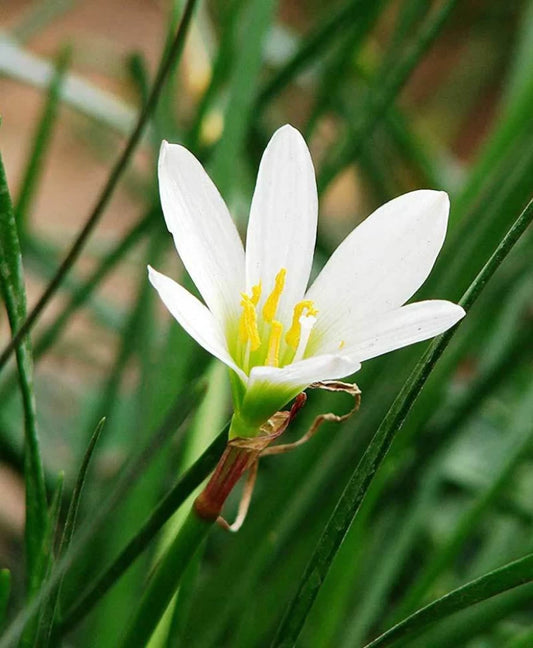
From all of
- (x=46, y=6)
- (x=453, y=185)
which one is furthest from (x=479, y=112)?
(x=46, y=6)

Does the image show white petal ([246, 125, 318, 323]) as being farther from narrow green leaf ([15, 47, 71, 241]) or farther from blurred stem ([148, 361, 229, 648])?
narrow green leaf ([15, 47, 71, 241])

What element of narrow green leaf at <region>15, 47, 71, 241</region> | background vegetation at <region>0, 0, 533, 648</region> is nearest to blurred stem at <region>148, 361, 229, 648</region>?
background vegetation at <region>0, 0, 533, 648</region>

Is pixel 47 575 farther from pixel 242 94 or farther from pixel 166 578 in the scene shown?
pixel 242 94

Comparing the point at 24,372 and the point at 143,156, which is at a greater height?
the point at 143,156

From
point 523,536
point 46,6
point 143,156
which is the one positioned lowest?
point 523,536

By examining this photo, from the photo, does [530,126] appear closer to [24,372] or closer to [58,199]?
[24,372]

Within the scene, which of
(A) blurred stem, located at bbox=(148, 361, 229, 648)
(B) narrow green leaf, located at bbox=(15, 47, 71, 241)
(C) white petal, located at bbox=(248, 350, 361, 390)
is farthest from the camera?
(B) narrow green leaf, located at bbox=(15, 47, 71, 241)
